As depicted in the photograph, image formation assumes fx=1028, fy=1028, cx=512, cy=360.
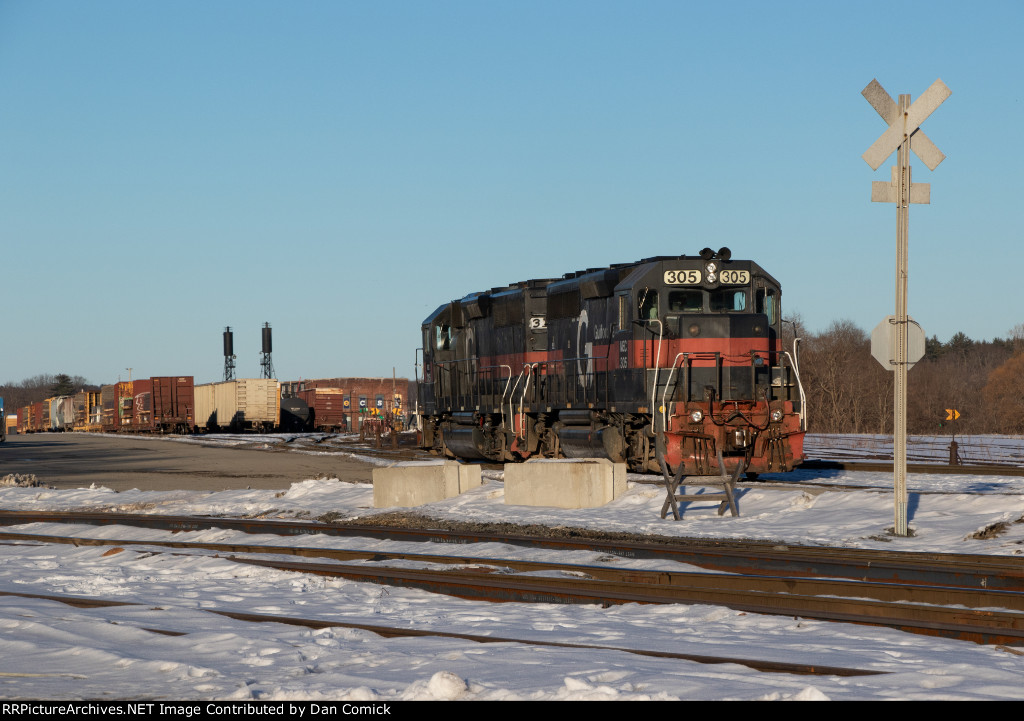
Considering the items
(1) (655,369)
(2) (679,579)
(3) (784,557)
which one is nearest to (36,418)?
(1) (655,369)

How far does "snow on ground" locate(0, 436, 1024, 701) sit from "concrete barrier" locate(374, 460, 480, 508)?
452 cm

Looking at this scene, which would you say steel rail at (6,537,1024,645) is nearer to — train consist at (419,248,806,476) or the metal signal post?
the metal signal post

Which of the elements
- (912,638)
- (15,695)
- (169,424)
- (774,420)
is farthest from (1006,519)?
(169,424)

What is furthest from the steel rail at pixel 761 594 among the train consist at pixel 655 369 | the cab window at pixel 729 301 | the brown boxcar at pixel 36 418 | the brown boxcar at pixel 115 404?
the brown boxcar at pixel 36 418

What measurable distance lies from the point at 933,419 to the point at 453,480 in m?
63.9

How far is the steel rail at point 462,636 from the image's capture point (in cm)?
568

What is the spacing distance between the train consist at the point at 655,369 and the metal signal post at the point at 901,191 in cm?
292

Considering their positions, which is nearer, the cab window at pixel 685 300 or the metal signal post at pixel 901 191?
the metal signal post at pixel 901 191

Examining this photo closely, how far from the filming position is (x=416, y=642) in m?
6.82

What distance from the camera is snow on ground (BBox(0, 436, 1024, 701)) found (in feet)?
17.6

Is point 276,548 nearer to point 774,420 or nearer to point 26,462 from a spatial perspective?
point 774,420

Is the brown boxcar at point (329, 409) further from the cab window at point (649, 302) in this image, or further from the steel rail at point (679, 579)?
the steel rail at point (679, 579)

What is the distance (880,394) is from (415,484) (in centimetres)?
5825

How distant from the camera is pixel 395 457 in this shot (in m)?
32.3
